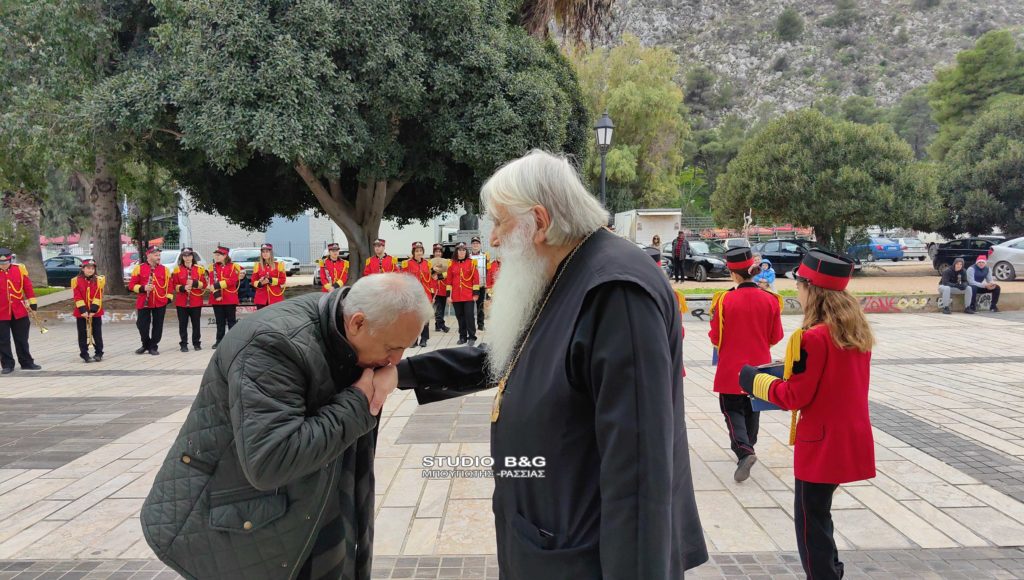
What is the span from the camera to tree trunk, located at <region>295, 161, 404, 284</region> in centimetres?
1732

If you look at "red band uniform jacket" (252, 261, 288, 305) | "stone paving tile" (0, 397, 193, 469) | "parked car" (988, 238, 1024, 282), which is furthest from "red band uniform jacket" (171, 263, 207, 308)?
"parked car" (988, 238, 1024, 282)

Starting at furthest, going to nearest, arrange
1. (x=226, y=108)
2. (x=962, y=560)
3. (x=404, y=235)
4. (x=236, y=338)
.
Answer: (x=404, y=235)
(x=226, y=108)
(x=962, y=560)
(x=236, y=338)

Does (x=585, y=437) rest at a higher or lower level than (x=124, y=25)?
lower

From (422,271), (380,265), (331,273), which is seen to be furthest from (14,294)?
(422,271)

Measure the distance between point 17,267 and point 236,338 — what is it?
427 inches

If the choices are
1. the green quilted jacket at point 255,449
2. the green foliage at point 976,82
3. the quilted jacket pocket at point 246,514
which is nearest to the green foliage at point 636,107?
the green foliage at point 976,82

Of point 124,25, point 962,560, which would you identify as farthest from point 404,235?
point 962,560

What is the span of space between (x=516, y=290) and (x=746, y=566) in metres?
2.61

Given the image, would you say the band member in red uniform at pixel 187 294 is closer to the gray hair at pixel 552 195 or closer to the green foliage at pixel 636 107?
the gray hair at pixel 552 195

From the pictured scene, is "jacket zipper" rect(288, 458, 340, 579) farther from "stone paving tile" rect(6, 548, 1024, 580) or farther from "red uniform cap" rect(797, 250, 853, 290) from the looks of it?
"red uniform cap" rect(797, 250, 853, 290)

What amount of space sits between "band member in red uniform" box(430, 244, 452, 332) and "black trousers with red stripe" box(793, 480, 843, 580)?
1065cm

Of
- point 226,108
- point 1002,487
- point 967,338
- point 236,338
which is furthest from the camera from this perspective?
point 226,108

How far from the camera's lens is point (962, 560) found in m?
3.58

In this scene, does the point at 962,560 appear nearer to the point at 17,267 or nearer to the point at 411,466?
the point at 411,466
